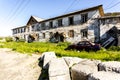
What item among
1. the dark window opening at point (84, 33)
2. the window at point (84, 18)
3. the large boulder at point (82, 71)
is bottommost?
the large boulder at point (82, 71)

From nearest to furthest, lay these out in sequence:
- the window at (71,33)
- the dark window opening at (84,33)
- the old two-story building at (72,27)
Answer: the old two-story building at (72,27)
the dark window opening at (84,33)
the window at (71,33)

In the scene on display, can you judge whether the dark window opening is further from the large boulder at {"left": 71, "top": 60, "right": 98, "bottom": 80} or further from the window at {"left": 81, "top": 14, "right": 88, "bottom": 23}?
the large boulder at {"left": 71, "top": 60, "right": 98, "bottom": 80}

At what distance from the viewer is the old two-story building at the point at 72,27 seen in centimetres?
2416

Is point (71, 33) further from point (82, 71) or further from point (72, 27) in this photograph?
point (82, 71)

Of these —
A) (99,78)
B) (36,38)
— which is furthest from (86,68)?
(36,38)

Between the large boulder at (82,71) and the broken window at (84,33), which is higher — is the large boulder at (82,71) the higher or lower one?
the lower one

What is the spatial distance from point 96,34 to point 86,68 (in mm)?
18206

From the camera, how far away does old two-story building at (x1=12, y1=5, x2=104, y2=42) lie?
2416 centimetres

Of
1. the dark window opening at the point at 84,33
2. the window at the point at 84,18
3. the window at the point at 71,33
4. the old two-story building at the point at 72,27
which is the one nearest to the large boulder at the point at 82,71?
the old two-story building at the point at 72,27

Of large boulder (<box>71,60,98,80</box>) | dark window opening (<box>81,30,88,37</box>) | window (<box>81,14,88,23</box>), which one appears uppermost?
window (<box>81,14,88,23</box>)

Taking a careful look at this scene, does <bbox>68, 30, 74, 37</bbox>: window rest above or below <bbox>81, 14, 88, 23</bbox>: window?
below

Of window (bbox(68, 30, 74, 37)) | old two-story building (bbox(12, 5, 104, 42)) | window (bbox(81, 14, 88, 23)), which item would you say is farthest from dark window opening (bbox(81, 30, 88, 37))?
window (bbox(68, 30, 74, 37))

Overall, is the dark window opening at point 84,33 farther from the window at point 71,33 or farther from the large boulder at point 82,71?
the large boulder at point 82,71

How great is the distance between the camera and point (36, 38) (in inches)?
1423
